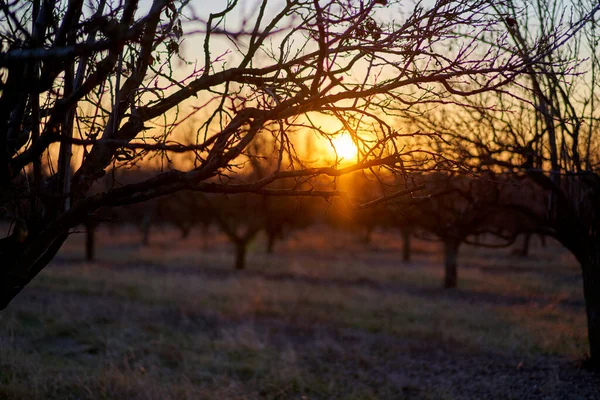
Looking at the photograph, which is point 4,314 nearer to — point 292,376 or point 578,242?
point 292,376

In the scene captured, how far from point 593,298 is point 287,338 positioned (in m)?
6.09

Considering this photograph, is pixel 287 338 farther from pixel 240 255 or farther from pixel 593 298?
pixel 240 255

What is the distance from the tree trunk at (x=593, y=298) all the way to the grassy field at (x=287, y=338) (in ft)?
1.28

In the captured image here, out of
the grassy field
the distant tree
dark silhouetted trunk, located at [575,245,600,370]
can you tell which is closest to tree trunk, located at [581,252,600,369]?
dark silhouetted trunk, located at [575,245,600,370]

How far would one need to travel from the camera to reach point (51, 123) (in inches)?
126

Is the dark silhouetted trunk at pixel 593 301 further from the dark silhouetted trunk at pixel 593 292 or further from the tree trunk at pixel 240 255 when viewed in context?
the tree trunk at pixel 240 255

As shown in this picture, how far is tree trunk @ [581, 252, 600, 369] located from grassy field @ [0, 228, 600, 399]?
39cm

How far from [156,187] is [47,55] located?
1.06m

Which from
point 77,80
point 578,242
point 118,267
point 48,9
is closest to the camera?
point 48,9

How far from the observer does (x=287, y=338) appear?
37.4ft

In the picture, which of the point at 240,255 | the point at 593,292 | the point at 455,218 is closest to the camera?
the point at 593,292

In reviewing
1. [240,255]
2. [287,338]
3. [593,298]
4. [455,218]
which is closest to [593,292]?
[593,298]

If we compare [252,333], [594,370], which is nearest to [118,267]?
[252,333]

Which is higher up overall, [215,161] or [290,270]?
[215,161]
